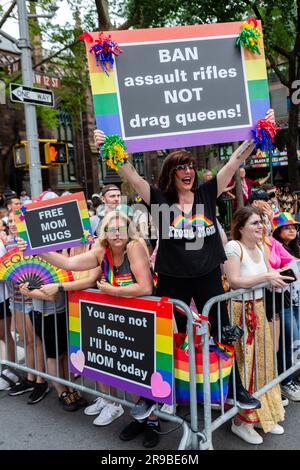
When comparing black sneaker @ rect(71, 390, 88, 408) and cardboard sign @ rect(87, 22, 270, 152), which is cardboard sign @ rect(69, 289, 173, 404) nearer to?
black sneaker @ rect(71, 390, 88, 408)

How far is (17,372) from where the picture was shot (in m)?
4.58

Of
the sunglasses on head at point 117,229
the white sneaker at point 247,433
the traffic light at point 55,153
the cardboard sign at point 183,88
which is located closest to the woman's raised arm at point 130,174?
the cardboard sign at point 183,88

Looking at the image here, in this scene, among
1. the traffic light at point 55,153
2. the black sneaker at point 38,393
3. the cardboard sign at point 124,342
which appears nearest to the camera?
the cardboard sign at point 124,342

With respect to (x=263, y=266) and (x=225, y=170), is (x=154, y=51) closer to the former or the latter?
(x=225, y=170)

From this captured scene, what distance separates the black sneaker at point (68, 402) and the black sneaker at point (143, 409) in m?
0.91

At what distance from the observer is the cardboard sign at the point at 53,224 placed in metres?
3.21

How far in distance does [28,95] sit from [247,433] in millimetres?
5678

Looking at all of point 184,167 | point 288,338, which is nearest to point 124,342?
point 184,167

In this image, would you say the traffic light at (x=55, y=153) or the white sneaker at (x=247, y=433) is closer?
the white sneaker at (x=247, y=433)

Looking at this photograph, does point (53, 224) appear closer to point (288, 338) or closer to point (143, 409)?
point (143, 409)

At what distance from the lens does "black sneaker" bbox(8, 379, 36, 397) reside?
416 cm

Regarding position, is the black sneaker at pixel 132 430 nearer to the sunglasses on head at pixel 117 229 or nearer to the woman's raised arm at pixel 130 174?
the sunglasses on head at pixel 117 229

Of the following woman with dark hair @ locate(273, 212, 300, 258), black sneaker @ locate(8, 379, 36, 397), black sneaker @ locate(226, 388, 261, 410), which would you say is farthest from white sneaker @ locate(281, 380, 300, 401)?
black sneaker @ locate(8, 379, 36, 397)

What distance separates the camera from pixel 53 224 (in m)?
3.21
